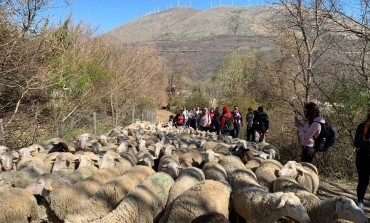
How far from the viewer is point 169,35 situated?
481ft

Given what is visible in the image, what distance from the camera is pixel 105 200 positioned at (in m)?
5.16

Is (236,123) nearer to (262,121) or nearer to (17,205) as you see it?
(262,121)

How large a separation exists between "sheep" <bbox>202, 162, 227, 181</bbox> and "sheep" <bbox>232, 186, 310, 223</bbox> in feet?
3.23

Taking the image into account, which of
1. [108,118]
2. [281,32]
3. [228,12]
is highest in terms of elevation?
[228,12]

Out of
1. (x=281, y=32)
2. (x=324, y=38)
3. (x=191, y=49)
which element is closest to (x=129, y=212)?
(x=324, y=38)

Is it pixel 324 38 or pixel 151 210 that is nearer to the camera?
pixel 151 210

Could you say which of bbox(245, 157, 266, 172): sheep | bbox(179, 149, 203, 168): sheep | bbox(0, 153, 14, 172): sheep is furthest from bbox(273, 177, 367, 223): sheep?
bbox(0, 153, 14, 172): sheep

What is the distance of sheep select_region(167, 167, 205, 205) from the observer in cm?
543

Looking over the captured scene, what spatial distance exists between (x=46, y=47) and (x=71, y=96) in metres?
5.55

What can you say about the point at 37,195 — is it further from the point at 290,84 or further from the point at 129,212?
the point at 290,84

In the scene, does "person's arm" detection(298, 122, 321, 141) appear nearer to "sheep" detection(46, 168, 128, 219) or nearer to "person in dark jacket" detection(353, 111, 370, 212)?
"person in dark jacket" detection(353, 111, 370, 212)

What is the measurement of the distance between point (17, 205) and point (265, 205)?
3185 mm

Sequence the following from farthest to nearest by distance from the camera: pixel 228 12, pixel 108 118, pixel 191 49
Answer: pixel 228 12, pixel 191 49, pixel 108 118

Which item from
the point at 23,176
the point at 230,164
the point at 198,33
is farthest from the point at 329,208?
the point at 198,33
